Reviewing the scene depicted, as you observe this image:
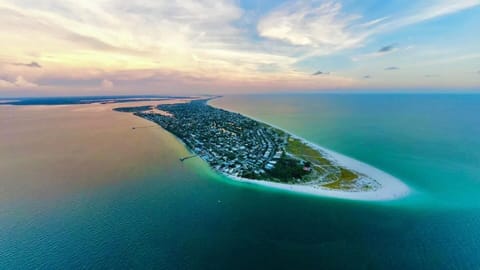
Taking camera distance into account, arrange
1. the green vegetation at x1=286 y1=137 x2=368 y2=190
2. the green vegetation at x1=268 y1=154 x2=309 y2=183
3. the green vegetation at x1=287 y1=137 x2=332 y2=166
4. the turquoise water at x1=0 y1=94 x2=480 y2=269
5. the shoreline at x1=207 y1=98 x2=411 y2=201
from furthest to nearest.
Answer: the green vegetation at x1=287 y1=137 x2=332 y2=166
the green vegetation at x1=268 y1=154 x2=309 y2=183
the green vegetation at x1=286 y1=137 x2=368 y2=190
the shoreline at x1=207 y1=98 x2=411 y2=201
the turquoise water at x1=0 y1=94 x2=480 y2=269

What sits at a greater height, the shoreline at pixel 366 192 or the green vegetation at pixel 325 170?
the green vegetation at pixel 325 170

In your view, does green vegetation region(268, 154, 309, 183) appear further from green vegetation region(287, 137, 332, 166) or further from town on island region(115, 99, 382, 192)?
green vegetation region(287, 137, 332, 166)

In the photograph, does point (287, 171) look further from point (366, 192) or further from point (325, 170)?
point (366, 192)

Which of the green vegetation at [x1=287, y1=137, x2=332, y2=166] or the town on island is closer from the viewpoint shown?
the town on island

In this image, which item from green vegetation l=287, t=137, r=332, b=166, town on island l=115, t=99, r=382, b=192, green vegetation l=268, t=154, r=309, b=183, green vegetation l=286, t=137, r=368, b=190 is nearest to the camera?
green vegetation l=286, t=137, r=368, b=190

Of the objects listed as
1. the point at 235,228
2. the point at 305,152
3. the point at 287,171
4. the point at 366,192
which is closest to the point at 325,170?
the point at 287,171

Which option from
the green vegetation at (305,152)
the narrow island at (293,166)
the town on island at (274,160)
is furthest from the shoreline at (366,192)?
the green vegetation at (305,152)

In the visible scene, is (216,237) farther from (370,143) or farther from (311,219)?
(370,143)

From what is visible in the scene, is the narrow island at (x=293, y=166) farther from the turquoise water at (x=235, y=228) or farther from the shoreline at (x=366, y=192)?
the turquoise water at (x=235, y=228)

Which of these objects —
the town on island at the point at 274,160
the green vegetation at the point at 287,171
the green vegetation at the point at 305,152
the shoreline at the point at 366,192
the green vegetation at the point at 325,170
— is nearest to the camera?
the shoreline at the point at 366,192

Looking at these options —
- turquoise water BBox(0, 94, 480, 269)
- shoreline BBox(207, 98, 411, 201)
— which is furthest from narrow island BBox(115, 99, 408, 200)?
turquoise water BBox(0, 94, 480, 269)

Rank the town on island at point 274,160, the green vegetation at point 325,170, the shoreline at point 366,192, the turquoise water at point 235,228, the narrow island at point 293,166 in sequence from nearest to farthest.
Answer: the turquoise water at point 235,228 → the shoreline at point 366,192 → the narrow island at point 293,166 → the green vegetation at point 325,170 → the town on island at point 274,160
